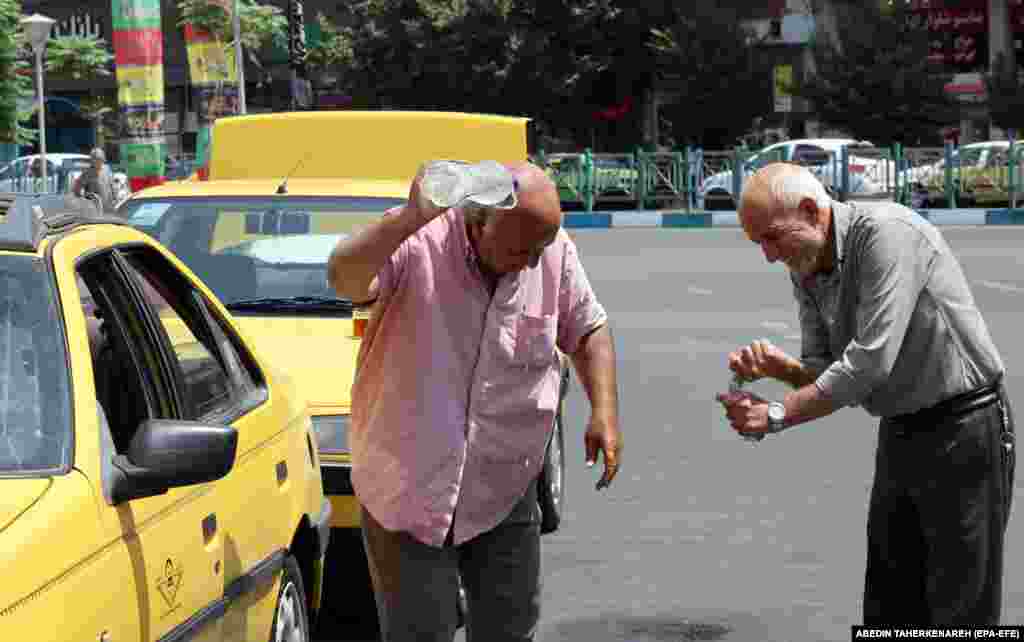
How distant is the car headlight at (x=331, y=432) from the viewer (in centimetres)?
711

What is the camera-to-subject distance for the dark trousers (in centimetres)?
502

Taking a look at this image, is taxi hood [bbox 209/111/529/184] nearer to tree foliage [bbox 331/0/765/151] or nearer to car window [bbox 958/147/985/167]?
car window [bbox 958/147/985/167]

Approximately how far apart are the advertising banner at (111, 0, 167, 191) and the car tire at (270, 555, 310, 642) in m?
33.4

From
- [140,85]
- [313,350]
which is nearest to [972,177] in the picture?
[140,85]

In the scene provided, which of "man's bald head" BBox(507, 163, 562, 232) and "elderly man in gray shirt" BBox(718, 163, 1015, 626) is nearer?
"man's bald head" BBox(507, 163, 562, 232)

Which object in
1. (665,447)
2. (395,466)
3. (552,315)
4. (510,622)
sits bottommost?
(665,447)

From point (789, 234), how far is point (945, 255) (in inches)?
15.7

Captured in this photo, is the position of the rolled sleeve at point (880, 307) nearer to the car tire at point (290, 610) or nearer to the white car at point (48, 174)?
the car tire at point (290, 610)

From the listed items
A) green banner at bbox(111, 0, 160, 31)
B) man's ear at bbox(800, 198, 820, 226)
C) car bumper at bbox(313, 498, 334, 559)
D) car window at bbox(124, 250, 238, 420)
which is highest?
green banner at bbox(111, 0, 160, 31)

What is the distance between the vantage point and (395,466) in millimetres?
4742

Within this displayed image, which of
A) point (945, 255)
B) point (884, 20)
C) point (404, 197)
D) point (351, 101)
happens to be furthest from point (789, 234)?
point (351, 101)

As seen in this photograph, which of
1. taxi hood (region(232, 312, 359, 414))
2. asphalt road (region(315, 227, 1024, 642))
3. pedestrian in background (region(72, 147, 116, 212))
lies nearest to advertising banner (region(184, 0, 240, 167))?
pedestrian in background (region(72, 147, 116, 212))

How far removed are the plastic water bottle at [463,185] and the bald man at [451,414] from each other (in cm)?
39

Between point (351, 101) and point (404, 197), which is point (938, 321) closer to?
point (404, 197)
